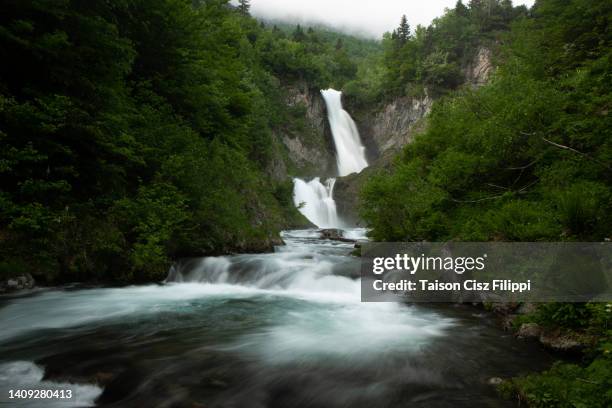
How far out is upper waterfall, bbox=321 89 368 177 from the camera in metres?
48.9

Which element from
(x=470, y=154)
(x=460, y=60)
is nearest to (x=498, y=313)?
(x=470, y=154)

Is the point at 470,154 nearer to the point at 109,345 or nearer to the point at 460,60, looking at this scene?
the point at 109,345

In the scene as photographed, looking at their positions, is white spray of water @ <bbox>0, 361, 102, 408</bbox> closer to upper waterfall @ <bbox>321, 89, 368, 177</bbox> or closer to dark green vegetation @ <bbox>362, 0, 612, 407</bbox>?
dark green vegetation @ <bbox>362, 0, 612, 407</bbox>

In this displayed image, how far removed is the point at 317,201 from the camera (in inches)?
1491

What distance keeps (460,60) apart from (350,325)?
46880mm

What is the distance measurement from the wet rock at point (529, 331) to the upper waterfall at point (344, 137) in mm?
41513

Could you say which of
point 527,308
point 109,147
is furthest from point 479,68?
point 109,147

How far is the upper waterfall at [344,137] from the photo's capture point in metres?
48.9

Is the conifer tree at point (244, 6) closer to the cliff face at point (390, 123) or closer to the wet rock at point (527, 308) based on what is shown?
the cliff face at point (390, 123)

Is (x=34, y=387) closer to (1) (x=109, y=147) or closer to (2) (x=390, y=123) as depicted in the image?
(1) (x=109, y=147)

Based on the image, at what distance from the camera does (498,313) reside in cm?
758

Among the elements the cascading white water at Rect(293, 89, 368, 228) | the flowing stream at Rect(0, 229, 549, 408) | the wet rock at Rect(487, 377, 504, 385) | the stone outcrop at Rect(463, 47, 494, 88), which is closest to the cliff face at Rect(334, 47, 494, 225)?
the stone outcrop at Rect(463, 47, 494, 88)

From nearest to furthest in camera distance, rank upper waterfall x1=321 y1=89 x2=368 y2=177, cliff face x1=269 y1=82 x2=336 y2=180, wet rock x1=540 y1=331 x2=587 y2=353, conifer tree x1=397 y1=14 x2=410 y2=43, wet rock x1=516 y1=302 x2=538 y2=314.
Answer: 1. wet rock x1=540 y1=331 x2=587 y2=353
2. wet rock x1=516 y1=302 x2=538 y2=314
3. cliff face x1=269 y1=82 x2=336 y2=180
4. upper waterfall x1=321 y1=89 x2=368 y2=177
5. conifer tree x1=397 y1=14 x2=410 y2=43

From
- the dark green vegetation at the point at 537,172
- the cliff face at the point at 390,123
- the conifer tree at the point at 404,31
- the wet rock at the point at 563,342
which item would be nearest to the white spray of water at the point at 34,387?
the dark green vegetation at the point at 537,172
